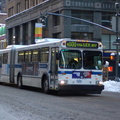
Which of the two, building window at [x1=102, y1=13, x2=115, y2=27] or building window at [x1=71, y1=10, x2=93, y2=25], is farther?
building window at [x1=102, y1=13, x2=115, y2=27]

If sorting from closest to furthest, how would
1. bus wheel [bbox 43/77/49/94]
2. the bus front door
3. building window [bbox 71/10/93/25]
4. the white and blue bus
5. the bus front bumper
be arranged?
the bus front bumper, the white and blue bus, the bus front door, bus wheel [bbox 43/77/49/94], building window [bbox 71/10/93/25]

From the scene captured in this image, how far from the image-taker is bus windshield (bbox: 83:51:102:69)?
17356 millimetres

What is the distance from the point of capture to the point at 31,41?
53.1 m

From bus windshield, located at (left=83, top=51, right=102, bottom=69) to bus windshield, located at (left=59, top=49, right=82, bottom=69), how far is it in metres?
0.32

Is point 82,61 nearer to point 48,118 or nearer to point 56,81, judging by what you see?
point 56,81

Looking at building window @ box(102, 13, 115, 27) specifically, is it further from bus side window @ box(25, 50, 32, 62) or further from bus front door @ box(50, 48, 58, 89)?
bus front door @ box(50, 48, 58, 89)

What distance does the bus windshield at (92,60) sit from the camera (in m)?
17.4

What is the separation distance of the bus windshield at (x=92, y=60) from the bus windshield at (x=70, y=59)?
0.32 meters

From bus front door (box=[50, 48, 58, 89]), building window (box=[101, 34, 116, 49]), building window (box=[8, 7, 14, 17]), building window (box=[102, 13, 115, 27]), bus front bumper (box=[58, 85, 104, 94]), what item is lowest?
bus front bumper (box=[58, 85, 104, 94])

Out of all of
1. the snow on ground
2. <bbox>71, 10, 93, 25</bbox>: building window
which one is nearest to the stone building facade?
<bbox>71, 10, 93, 25</bbox>: building window

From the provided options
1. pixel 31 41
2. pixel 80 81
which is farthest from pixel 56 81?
pixel 31 41

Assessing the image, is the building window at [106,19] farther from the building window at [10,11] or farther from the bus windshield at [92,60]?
the bus windshield at [92,60]

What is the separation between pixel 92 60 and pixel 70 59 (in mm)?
1346

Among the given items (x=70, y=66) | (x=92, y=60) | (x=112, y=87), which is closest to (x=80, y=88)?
(x=70, y=66)
